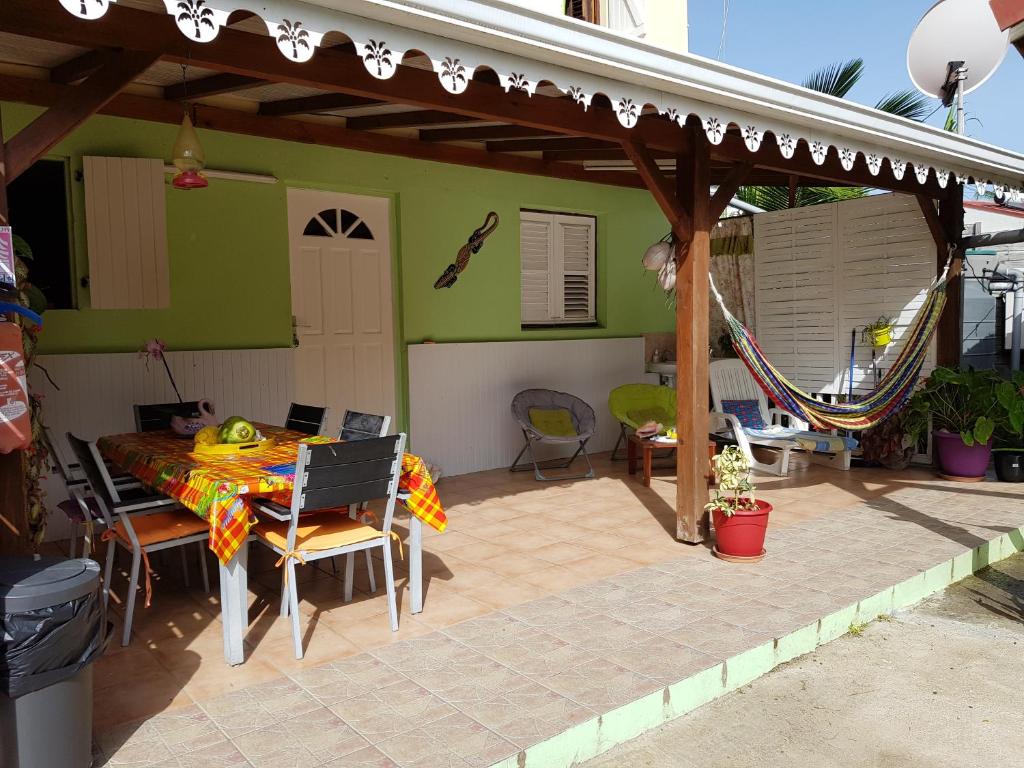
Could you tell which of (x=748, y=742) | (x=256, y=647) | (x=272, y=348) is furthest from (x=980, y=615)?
(x=272, y=348)

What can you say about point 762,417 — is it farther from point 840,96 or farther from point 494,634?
point 840,96

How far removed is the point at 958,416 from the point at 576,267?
3.62 meters

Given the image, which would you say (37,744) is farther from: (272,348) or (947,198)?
(947,198)

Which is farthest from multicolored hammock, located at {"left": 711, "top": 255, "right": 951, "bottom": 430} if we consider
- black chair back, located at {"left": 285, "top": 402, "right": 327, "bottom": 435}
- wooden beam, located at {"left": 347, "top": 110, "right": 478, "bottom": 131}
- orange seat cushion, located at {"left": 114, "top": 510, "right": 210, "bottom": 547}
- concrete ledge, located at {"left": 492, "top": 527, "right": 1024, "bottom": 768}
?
orange seat cushion, located at {"left": 114, "top": 510, "right": 210, "bottom": 547}

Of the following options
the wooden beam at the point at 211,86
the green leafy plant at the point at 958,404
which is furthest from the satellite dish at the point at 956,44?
the wooden beam at the point at 211,86

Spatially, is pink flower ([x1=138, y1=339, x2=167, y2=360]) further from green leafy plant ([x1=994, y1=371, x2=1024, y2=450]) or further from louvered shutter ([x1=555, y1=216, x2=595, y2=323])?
green leafy plant ([x1=994, y1=371, x2=1024, y2=450])

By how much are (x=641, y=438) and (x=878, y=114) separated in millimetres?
2973

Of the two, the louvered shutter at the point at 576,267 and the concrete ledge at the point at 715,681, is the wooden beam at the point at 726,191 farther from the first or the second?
the louvered shutter at the point at 576,267

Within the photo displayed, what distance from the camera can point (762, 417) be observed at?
7.33 meters

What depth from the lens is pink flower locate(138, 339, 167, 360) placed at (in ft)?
15.7

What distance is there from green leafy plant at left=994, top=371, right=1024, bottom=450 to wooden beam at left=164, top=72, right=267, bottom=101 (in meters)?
5.73

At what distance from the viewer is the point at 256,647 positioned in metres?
3.33

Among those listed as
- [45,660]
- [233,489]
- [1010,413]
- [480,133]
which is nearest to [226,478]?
[233,489]

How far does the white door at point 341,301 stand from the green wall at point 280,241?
13cm
